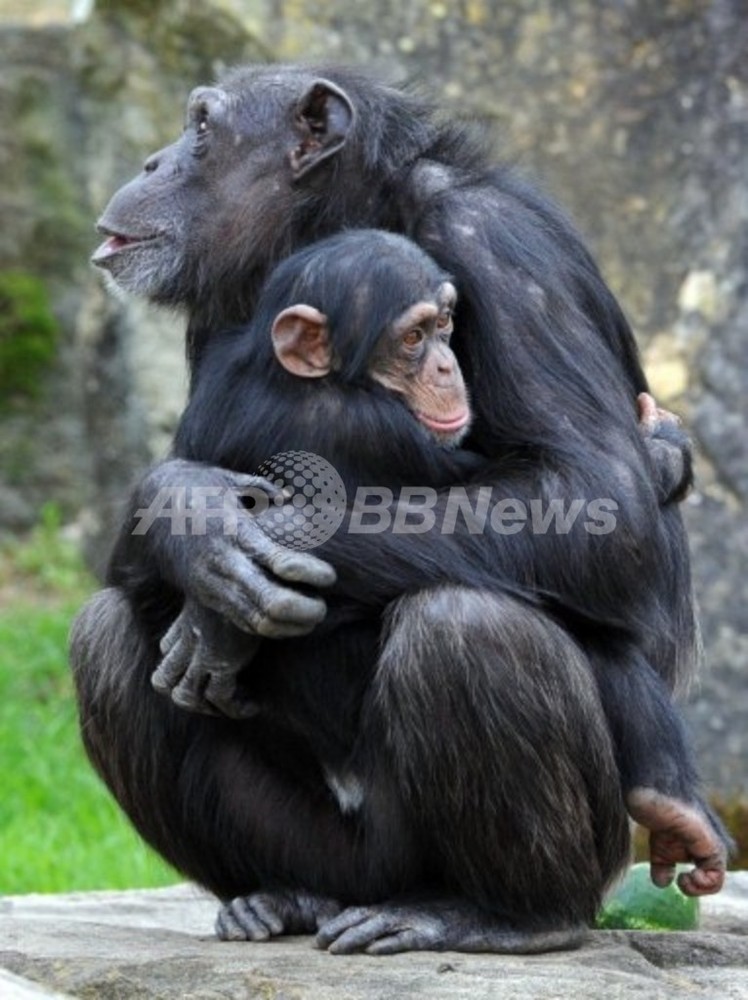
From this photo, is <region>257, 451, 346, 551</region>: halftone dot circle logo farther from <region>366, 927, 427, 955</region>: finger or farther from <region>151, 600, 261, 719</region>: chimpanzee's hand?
<region>366, 927, 427, 955</region>: finger

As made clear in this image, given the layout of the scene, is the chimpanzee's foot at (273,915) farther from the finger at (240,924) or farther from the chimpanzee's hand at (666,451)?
the chimpanzee's hand at (666,451)

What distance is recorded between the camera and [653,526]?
17.4 ft

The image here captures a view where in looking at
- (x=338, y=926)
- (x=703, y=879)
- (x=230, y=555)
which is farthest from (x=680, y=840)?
(x=230, y=555)

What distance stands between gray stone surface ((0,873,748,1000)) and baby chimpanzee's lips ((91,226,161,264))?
1.73 meters

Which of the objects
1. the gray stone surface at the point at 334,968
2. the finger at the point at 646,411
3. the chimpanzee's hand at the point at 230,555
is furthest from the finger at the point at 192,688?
the finger at the point at 646,411

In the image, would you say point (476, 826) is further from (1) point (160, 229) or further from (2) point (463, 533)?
(1) point (160, 229)

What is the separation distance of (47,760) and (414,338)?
558 centimetres

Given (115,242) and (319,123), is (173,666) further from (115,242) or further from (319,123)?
(319,123)

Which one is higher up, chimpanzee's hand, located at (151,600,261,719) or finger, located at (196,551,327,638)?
finger, located at (196,551,327,638)

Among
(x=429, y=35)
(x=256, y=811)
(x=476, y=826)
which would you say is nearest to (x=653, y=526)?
(x=476, y=826)

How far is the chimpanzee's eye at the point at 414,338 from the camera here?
519 centimetres

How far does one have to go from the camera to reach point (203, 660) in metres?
5.13

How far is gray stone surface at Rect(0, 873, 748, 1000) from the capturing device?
15.4ft

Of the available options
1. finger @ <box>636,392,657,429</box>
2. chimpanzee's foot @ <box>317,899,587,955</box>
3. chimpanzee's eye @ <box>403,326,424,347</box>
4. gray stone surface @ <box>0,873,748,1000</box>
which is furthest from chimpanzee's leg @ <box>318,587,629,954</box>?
finger @ <box>636,392,657,429</box>
